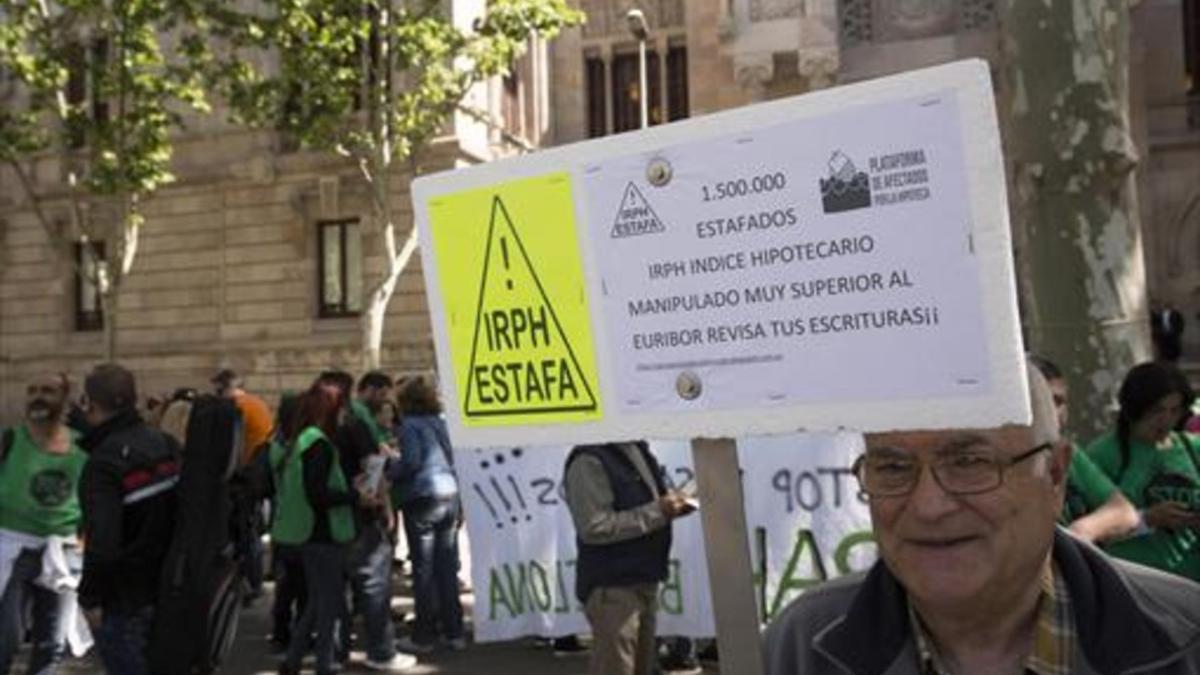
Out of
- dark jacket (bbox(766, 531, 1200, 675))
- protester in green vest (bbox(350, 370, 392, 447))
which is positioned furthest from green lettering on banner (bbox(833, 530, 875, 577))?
dark jacket (bbox(766, 531, 1200, 675))

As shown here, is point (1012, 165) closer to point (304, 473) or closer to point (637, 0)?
point (304, 473)

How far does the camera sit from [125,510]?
225 inches

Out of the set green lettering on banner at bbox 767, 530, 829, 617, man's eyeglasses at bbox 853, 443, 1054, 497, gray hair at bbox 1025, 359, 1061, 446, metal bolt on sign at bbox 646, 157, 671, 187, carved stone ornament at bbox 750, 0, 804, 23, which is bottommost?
green lettering on banner at bbox 767, 530, 829, 617

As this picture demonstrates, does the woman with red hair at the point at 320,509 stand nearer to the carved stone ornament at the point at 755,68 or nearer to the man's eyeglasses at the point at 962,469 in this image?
the man's eyeglasses at the point at 962,469

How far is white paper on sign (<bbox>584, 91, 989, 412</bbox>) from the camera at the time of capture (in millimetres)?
1725

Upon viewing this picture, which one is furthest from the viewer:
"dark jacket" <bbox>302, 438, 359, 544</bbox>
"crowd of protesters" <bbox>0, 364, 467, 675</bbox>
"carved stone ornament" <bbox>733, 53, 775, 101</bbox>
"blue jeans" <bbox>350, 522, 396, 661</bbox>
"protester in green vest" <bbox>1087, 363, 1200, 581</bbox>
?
"carved stone ornament" <bbox>733, 53, 775, 101</bbox>

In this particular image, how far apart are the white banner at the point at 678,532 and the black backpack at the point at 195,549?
45.0 inches

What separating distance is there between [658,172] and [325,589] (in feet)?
19.4

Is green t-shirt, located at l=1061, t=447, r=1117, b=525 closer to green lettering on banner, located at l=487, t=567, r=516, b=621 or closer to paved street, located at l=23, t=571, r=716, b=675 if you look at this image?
paved street, located at l=23, t=571, r=716, b=675

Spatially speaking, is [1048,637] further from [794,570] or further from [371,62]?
[371,62]

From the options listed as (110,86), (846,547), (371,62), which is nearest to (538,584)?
(846,547)

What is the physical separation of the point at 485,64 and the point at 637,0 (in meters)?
12.0

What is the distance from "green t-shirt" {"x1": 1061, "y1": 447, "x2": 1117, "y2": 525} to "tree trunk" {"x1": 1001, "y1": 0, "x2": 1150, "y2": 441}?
1.26m

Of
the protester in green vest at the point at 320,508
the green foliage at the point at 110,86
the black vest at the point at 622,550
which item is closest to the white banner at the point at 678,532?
the protester in green vest at the point at 320,508
